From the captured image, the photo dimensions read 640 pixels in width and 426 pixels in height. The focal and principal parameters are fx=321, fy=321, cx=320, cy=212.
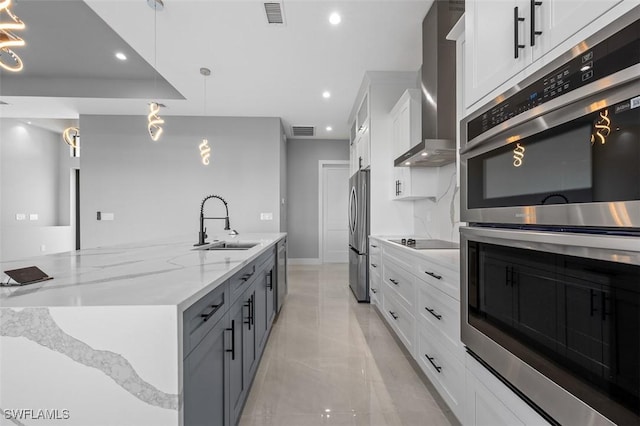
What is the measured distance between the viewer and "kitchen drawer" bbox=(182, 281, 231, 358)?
0.96m

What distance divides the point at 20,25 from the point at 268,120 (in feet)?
13.4

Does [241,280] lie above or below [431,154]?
below

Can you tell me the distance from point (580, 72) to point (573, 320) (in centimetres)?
62

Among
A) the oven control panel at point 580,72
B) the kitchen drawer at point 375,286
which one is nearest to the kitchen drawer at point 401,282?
the kitchen drawer at point 375,286

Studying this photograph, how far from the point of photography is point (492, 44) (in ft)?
3.92

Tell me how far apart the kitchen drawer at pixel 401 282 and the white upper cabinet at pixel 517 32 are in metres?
1.44

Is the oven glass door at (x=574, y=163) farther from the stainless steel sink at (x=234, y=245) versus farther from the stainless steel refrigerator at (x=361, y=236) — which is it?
the stainless steel refrigerator at (x=361, y=236)

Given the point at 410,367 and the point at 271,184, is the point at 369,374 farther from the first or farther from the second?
the point at 271,184

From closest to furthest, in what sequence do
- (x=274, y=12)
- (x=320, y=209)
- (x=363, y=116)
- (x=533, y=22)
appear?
(x=533, y=22) < (x=274, y=12) < (x=363, y=116) < (x=320, y=209)

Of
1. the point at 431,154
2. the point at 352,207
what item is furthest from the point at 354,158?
the point at 431,154

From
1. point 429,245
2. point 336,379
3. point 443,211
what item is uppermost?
point 443,211

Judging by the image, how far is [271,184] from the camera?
5742 mm

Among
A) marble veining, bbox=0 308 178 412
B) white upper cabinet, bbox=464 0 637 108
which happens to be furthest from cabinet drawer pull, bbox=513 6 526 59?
marble veining, bbox=0 308 178 412

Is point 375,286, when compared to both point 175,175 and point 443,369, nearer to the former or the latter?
point 443,369
